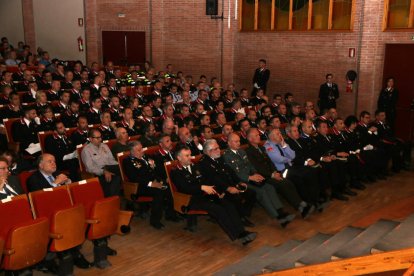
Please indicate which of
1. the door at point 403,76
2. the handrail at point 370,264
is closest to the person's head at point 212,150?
the handrail at point 370,264

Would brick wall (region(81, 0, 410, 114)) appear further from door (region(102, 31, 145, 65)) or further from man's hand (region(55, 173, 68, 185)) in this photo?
man's hand (region(55, 173, 68, 185))

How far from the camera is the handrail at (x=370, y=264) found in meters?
2.61

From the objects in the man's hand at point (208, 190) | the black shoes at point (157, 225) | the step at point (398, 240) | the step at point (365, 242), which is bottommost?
the black shoes at point (157, 225)

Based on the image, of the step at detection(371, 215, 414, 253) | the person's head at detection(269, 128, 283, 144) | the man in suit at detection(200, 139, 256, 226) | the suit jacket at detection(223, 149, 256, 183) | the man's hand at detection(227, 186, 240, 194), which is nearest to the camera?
the step at detection(371, 215, 414, 253)

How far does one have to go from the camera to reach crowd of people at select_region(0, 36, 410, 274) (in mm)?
5250

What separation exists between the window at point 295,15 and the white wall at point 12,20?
7.45 m

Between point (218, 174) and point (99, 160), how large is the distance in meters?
1.50

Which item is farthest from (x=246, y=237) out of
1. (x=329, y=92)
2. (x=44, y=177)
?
(x=329, y=92)

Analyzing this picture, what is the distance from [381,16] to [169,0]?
5.69m

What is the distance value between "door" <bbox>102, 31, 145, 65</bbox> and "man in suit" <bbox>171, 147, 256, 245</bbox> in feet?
28.7

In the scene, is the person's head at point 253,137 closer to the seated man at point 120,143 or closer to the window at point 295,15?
the seated man at point 120,143

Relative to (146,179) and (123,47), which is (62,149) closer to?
(146,179)

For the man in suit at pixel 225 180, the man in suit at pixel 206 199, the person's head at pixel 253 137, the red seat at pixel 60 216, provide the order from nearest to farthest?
the red seat at pixel 60 216 < the man in suit at pixel 206 199 < the man in suit at pixel 225 180 < the person's head at pixel 253 137

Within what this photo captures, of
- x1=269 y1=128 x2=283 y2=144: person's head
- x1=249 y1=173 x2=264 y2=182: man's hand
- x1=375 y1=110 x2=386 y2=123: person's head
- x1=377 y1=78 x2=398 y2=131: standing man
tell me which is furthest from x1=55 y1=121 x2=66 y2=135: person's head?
x1=377 y1=78 x2=398 y2=131: standing man
